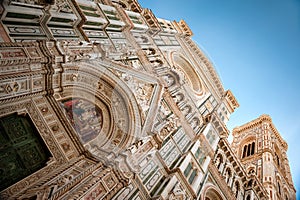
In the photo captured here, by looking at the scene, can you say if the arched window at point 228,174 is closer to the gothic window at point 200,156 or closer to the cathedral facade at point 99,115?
the cathedral facade at point 99,115

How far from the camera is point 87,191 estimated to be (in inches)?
295

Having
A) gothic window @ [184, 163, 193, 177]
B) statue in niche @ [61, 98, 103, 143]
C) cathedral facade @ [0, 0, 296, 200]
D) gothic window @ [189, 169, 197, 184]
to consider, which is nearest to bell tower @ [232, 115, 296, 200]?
cathedral facade @ [0, 0, 296, 200]

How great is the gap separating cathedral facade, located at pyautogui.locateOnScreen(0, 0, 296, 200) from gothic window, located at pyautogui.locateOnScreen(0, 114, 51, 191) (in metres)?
0.03

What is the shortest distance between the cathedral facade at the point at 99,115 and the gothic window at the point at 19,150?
29 mm

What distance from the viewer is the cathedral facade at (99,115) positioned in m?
7.68

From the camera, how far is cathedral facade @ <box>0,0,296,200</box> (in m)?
7.68

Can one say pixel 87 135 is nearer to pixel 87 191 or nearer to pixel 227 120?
pixel 87 191

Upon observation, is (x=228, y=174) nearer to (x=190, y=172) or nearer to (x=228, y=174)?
(x=228, y=174)

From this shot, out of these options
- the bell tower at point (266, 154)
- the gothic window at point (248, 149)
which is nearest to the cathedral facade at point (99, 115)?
the bell tower at point (266, 154)

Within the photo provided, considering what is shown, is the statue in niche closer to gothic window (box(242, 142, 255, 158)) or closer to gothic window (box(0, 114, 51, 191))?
gothic window (box(0, 114, 51, 191))

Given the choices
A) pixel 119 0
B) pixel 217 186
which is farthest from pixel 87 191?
pixel 119 0

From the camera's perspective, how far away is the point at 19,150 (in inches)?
303

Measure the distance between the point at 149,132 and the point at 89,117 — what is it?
9.45ft

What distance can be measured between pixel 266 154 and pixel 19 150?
3072cm
